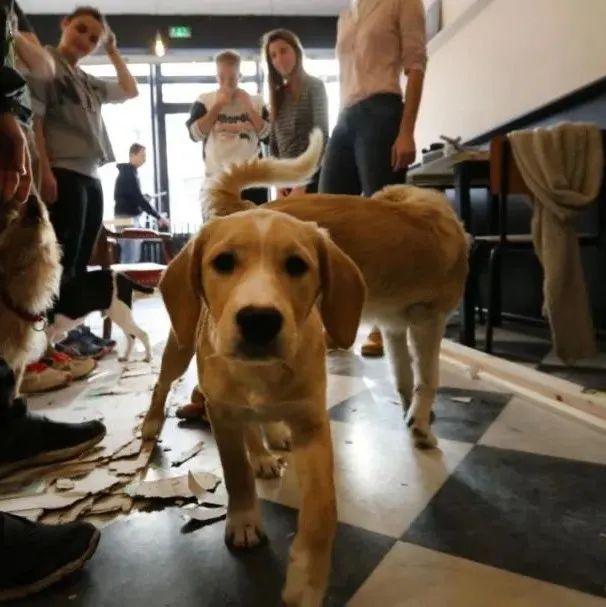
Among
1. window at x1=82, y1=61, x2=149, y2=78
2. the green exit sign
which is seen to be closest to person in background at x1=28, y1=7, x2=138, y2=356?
the green exit sign

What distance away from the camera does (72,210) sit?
7.82ft

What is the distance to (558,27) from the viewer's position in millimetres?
3365

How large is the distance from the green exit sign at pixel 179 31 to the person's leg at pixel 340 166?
19.9ft

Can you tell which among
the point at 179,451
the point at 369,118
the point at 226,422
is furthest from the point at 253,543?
the point at 369,118

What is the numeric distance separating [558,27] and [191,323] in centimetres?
330

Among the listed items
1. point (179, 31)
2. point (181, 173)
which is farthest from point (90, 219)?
point (181, 173)

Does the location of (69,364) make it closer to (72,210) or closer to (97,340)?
(72,210)

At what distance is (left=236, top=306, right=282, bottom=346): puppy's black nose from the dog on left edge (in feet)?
6.23

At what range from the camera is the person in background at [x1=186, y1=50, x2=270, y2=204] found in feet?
11.0

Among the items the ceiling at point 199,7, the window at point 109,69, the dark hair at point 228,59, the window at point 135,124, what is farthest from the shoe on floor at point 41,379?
the window at point 109,69

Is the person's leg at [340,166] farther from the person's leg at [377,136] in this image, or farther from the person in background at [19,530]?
the person in background at [19,530]

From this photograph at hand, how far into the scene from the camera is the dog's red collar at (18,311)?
1320 millimetres

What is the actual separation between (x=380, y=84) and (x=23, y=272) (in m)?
1.61

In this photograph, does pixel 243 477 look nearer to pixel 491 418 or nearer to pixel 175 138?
pixel 491 418
